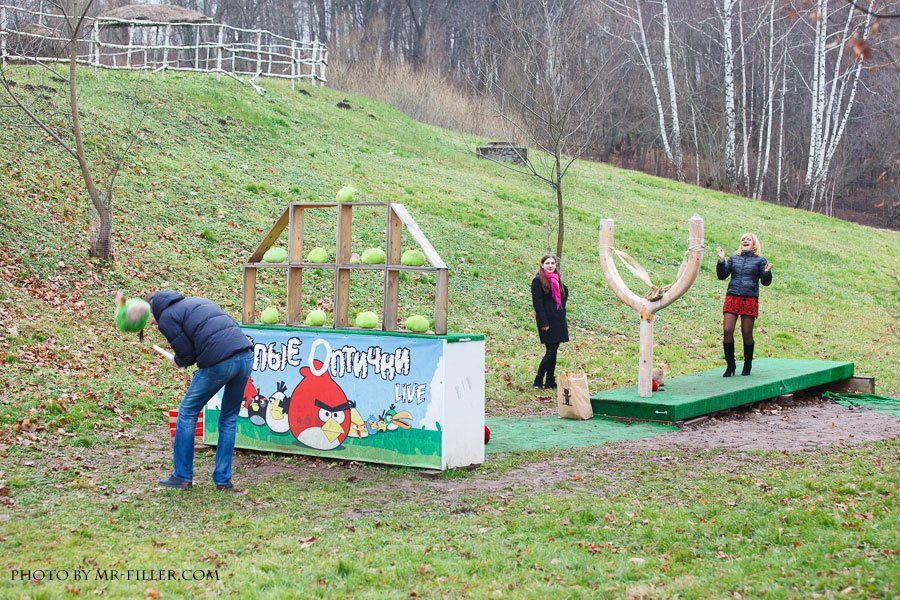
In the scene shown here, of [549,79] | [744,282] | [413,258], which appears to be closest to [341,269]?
[413,258]

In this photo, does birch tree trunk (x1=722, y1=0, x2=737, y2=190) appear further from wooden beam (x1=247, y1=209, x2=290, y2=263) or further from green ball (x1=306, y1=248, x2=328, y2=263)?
green ball (x1=306, y1=248, x2=328, y2=263)

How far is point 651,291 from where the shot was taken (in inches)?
424

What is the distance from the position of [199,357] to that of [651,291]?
6.20 meters

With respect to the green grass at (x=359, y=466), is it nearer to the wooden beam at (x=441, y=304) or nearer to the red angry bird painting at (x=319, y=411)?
the red angry bird painting at (x=319, y=411)

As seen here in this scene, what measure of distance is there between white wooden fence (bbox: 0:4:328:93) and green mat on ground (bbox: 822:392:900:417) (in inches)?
634

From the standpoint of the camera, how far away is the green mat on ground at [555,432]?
28.9ft

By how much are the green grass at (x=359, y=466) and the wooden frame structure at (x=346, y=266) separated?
1.56 meters

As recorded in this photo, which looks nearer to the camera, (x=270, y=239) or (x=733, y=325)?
(x=270, y=239)

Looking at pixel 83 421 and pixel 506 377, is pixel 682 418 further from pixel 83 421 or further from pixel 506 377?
pixel 83 421

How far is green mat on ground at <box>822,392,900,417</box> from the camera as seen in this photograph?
440 inches

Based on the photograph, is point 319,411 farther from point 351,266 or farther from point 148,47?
point 148,47

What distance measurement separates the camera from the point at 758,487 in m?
6.70

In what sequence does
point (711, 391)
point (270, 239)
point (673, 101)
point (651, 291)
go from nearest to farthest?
1. point (270, 239)
2. point (711, 391)
3. point (651, 291)
4. point (673, 101)

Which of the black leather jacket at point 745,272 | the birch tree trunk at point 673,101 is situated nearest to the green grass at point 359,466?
the black leather jacket at point 745,272
